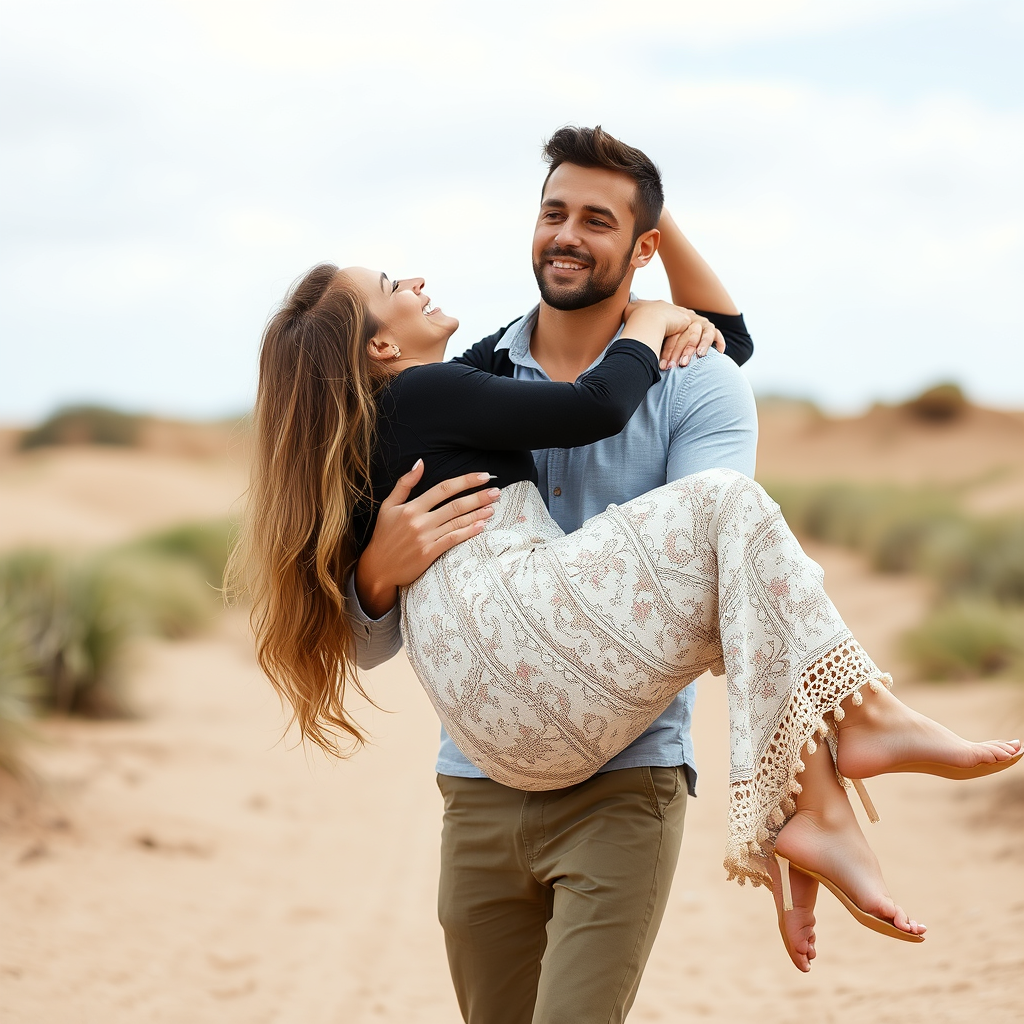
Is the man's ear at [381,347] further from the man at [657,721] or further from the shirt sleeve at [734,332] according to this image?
the shirt sleeve at [734,332]

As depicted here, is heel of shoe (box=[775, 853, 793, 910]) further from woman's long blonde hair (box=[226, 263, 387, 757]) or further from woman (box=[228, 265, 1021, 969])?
woman's long blonde hair (box=[226, 263, 387, 757])

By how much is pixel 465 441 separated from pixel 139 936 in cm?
405

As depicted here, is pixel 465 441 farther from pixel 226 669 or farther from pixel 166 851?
pixel 226 669

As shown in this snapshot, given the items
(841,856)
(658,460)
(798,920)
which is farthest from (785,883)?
(658,460)

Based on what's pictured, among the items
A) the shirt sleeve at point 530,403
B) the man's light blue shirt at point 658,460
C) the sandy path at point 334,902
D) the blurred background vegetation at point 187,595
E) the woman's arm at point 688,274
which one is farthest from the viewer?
the blurred background vegetation at point 187,595

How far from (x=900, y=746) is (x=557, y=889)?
910 millimetres

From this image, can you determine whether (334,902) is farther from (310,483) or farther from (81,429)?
(81,429)

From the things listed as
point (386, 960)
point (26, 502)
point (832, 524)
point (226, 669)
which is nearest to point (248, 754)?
point (226, 669)

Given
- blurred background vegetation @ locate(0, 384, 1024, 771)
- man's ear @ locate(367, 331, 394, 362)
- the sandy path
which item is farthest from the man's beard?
the sandy path

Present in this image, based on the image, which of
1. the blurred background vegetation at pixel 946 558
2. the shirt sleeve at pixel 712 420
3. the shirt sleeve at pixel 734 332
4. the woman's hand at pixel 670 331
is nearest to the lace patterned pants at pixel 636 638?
the shirt sleeve at pixel 712 420

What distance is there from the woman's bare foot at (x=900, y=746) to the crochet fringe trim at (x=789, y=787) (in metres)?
0.02

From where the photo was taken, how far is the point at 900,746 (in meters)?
2.21

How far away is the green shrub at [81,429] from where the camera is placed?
4878cm

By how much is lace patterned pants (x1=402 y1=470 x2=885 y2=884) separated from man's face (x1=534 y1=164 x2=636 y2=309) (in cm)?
53
